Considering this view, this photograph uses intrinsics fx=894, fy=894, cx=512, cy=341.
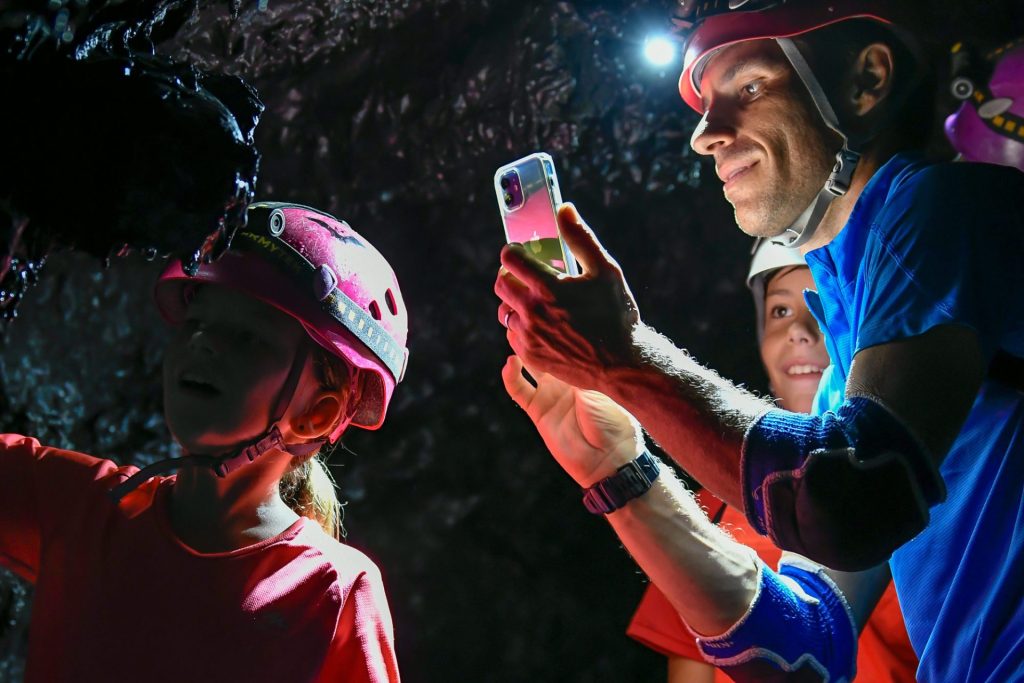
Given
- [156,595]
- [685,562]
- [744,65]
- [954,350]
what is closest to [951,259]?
[954,350]

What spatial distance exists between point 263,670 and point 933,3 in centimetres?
179

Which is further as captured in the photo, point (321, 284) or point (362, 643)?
point (321, 284)

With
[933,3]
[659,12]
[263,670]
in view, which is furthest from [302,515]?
[659,12]

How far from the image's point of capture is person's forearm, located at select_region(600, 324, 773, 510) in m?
1.30

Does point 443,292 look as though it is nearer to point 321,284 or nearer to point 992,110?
point 321,284

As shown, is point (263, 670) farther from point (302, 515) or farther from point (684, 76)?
point (684, 76)

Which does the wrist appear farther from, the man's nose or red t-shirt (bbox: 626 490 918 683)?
red t-shirt (bbox: 626 490 918 683)

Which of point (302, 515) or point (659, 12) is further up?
point (659, 12)

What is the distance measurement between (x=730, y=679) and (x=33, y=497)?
1.92m

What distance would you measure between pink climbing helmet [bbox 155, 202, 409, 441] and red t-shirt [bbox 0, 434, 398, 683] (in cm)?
35

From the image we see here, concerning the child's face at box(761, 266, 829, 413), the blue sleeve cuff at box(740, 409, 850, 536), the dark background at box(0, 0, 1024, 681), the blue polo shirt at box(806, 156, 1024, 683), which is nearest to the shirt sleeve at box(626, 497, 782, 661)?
the dark background at box(0, 0, 1024, 681)

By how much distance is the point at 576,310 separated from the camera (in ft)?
4.79

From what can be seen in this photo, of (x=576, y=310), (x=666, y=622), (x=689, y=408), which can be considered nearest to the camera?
(x=689, y=408)

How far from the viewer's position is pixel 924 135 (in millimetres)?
1712
